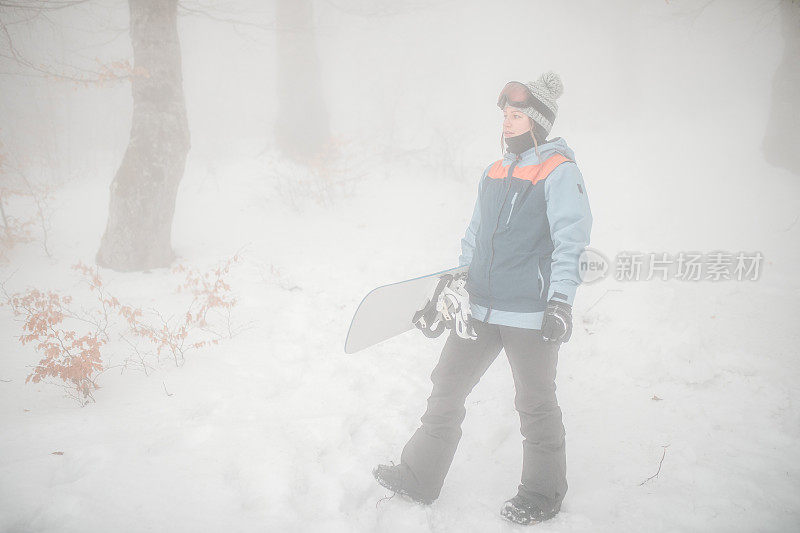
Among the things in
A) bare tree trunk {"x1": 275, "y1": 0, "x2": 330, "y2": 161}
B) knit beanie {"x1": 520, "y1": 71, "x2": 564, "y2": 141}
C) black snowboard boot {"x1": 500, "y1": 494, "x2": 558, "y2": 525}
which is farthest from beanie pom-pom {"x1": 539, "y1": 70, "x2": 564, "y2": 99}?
bare tree trunk {"x1": 275, "y1": 0, "x2": 330, "y2": 161}

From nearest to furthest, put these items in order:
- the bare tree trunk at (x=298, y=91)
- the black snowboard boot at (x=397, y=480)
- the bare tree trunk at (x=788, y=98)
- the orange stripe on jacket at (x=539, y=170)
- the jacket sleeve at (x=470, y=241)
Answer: the orange stripe on jacket at (x=539, y=170) < the black snowboard boot at (x=397, y=480) < the jacket sleeve at (x=470, y=241) < the bare tree trunk at (x=788, y=98) < the bare tree trunk at (x=298, y=91)

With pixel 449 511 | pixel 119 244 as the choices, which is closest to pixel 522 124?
pixel 449 511

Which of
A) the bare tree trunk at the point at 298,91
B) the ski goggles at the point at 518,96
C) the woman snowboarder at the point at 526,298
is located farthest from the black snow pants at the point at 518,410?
the bare tree trunk at the point at 298,91

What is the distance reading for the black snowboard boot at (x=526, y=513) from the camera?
6.61ft

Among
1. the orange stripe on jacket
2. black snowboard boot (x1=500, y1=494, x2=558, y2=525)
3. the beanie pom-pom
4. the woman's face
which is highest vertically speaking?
the beanie pom-pom

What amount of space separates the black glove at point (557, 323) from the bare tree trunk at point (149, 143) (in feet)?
18.3

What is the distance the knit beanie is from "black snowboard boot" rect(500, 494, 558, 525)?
2065 millimetres

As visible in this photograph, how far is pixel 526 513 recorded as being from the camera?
79.7 inches

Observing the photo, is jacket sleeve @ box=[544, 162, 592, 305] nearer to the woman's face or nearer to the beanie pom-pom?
the woman's face

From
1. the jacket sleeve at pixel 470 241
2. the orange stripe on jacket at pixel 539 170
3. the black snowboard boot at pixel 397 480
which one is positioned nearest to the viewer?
the orange stripe on jacket at pixel 539 170

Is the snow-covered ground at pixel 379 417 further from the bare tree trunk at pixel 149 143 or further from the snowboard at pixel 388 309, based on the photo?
the snowboard at pixel 388 309

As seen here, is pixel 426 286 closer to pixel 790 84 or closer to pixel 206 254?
pixel 206 254

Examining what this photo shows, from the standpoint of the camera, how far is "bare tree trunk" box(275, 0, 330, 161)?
9.48m

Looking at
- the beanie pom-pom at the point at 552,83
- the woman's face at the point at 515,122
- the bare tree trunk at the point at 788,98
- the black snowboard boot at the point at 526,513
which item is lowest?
the black snowboard boot at the point at 526,513
